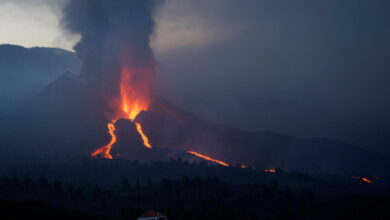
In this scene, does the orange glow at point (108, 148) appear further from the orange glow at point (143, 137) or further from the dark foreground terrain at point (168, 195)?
the dark foreground terrain at point (168, 195)

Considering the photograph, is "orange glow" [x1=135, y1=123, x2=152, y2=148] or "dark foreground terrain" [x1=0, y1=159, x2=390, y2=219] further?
"orange glow" [x1=135, y1=123, x2=152, y2=148]

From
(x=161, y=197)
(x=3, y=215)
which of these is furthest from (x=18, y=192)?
(x=3, y=215)

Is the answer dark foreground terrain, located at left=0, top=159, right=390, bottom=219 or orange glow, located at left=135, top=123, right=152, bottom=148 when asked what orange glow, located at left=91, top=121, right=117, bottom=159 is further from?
dark foreground terrain, located at left=0, top=159, right=390, bottom=219

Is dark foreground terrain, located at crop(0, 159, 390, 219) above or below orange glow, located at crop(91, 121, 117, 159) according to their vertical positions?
below

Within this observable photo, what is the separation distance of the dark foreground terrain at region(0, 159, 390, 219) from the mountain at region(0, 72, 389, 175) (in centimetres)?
2070

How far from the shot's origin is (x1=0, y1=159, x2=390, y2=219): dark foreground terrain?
7903cm

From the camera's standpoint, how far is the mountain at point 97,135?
497ft

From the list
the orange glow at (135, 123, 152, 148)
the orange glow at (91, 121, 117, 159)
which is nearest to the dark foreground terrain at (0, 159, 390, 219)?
the orange glow at (91, 121, 117, 159)

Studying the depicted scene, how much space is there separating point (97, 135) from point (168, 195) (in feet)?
212

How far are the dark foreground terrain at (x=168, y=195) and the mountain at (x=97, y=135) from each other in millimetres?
20701

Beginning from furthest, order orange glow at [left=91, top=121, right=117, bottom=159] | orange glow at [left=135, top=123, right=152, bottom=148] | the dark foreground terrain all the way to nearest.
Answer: orange glow at [left=135, top=123, right=152, bottom=148] < orange glow at [left=91, top=121, right=117, bottom=159] < the dark foreground terrain

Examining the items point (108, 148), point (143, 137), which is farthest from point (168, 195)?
point (143, 137)

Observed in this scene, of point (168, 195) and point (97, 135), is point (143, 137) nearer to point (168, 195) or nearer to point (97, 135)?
point (97, 135)

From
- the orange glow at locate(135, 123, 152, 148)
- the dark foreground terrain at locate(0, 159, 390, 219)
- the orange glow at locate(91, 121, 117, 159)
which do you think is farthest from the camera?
the orange glow at locate(135, 123, 152, 148)
